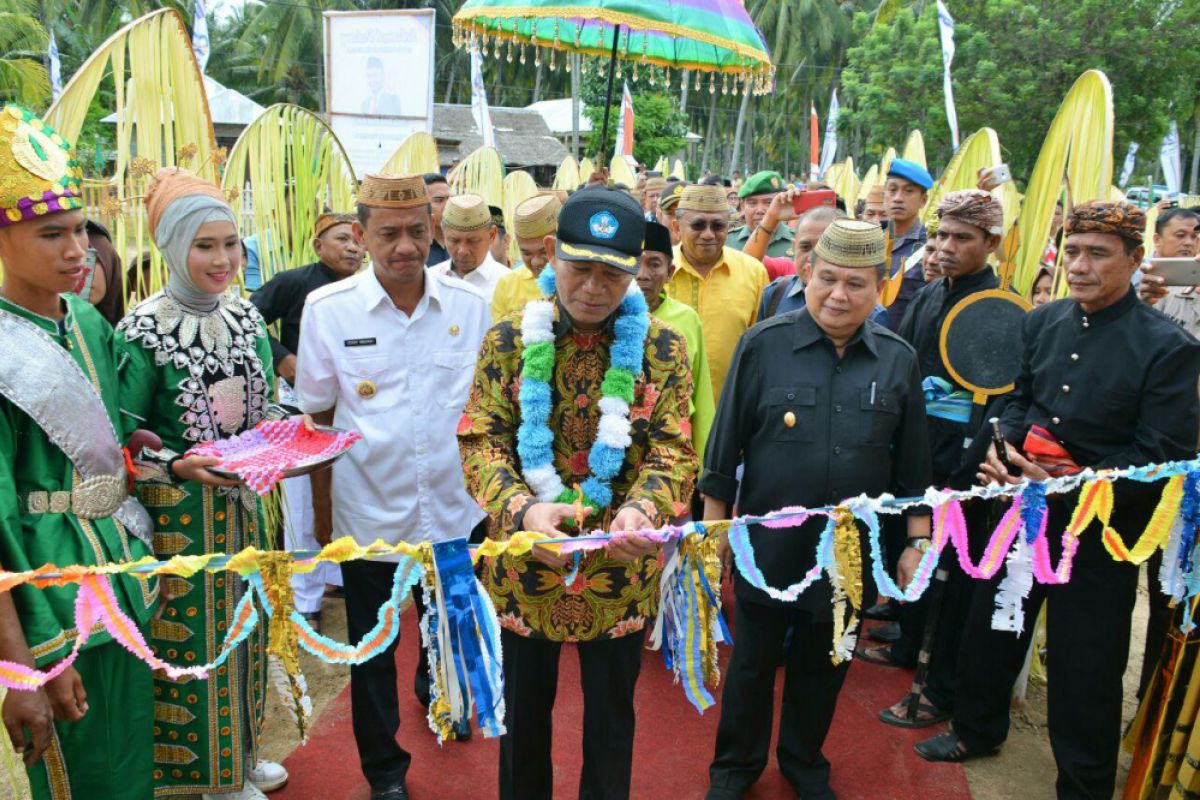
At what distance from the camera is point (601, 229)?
7.62 ft

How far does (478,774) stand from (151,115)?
10.6 ft

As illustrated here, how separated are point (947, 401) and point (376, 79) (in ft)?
18.8

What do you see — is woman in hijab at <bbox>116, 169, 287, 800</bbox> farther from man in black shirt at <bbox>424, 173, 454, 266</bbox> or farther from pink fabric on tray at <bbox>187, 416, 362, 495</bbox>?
man in black shirt at <bbox>424, 173, 454, 266</bbox>

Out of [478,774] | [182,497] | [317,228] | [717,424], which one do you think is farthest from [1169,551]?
[317,228]

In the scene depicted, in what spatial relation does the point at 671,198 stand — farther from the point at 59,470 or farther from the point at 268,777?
the point at 59,470

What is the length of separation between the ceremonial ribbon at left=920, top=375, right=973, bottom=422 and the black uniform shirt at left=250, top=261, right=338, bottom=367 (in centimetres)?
312

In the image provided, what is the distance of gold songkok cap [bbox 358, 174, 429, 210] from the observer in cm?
301

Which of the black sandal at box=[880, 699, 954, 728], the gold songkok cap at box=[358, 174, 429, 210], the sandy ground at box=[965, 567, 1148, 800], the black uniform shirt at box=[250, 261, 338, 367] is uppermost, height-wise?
the gold songkok cap at box=[358, 174, 429, 210]

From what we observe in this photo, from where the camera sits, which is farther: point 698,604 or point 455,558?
point 698,604

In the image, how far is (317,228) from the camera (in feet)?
16.2

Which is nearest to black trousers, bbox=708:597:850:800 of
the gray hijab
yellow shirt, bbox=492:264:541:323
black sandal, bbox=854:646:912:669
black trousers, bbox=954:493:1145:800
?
black trousers, bbox=954:493:1145:800

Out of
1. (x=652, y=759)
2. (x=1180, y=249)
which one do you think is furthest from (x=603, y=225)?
(x=1180, y=249)

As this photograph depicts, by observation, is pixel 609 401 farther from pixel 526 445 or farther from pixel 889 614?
pixel 889 614

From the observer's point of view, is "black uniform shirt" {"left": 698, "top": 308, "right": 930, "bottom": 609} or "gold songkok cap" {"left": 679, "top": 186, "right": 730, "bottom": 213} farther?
"gold songkok cap" {"left": 679, "top": 186, "right": 730, "bottom": 213}
